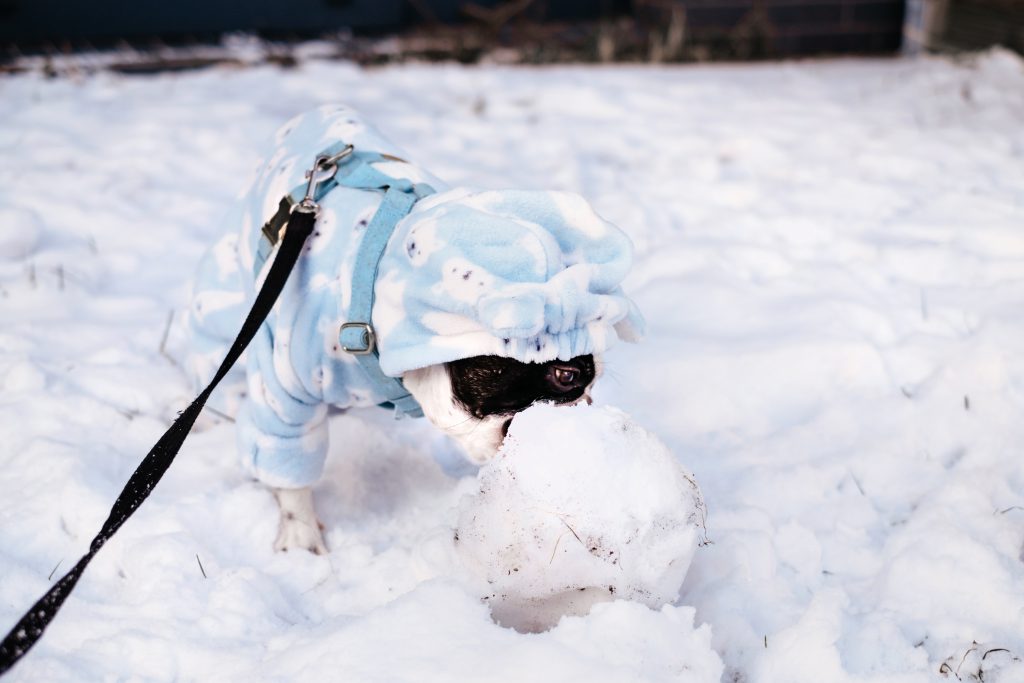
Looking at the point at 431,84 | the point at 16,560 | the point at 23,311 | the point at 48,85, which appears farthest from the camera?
the point at 431,84

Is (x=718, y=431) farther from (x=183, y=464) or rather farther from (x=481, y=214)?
(x=183, y=464)

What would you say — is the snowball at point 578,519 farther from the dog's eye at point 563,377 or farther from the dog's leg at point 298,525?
→ the dog's leg at point 298,525

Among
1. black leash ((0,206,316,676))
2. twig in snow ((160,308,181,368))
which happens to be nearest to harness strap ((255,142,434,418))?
black leash ((0,206,316,676))

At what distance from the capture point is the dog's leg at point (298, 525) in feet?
5.58

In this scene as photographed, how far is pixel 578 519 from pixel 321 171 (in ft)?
2.83

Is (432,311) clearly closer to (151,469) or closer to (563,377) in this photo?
(563,377)

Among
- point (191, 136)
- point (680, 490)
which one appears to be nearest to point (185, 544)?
point (680, 490)

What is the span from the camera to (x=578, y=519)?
1.24m

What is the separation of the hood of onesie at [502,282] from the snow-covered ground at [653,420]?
0.37 m

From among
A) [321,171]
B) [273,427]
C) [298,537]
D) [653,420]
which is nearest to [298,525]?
[298,537]

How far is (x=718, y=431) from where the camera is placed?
1.96 meters

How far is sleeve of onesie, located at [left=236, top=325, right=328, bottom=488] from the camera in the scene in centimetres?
168

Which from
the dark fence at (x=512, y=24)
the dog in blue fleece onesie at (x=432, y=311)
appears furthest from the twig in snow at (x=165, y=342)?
the dark fence at (x=512, y=24)

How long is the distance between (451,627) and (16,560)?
0.80 m
